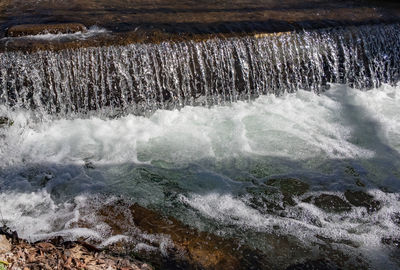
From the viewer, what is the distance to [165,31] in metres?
5.14

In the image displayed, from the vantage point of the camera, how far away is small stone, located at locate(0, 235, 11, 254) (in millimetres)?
2615

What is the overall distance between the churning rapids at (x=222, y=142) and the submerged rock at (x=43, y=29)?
637mm

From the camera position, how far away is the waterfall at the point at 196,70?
14.9 feet

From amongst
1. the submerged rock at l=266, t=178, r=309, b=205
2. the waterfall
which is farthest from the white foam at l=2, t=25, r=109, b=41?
the submerged rock at l=266, t=178, r=309, b=205

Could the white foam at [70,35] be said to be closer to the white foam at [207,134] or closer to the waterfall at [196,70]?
the waterfall at [196,70]

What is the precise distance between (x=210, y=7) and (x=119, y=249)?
14.6ft

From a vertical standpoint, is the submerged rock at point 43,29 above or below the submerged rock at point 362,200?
above

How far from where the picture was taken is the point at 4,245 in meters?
2.68

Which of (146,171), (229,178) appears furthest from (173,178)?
(229,178)

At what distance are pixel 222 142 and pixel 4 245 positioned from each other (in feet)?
8.63

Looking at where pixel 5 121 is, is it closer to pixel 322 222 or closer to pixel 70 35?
pixel 70 35

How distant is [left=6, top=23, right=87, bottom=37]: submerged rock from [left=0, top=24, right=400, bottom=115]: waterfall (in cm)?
60

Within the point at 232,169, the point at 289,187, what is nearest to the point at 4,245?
the point at 232,169

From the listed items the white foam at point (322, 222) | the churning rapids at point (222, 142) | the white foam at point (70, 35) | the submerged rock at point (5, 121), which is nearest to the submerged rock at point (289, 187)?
the churning rapids at point (222, 142)
